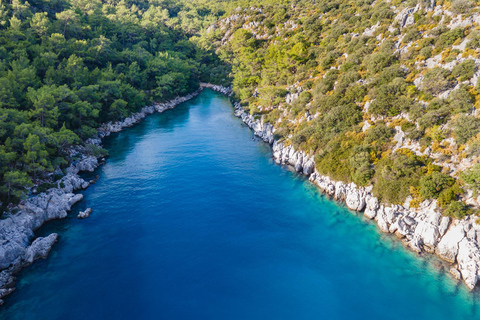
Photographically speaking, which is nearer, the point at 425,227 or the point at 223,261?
the point at 223,261

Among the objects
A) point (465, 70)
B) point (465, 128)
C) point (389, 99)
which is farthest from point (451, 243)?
point (465, 70)

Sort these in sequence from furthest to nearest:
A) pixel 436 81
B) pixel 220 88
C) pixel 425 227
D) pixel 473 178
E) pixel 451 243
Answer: pixel 220 88, pixel 436 81, pixel 425 227, pixel 473 178, pixel 451 243

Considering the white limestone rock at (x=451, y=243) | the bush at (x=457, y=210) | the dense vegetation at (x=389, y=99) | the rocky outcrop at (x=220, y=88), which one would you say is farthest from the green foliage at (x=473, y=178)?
Result: the rocky outcrop at (x=220, y=88)

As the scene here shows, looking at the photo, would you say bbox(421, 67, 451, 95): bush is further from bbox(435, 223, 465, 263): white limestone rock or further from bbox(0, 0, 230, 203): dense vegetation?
bbox(0, 0, 230, 203): dense vegetation

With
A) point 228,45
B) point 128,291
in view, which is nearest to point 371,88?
point 128,291

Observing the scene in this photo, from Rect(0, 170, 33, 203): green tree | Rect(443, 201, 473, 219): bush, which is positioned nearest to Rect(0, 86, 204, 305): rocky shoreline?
Rect(0, 170, 33, 203): green tree

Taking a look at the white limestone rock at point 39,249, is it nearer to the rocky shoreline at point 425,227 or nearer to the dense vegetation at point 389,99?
the rocky shoreline at point 425,227

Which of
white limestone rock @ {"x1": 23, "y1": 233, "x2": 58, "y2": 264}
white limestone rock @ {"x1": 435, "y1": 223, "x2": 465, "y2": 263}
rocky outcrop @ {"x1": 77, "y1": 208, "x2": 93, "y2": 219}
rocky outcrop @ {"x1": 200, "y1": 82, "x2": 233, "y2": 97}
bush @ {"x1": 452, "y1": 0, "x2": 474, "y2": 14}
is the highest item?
bush @ {"x1": 452, "y1": 0, "x2": 474, "y2": 14}

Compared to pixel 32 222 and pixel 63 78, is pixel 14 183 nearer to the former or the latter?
pixel 32 222

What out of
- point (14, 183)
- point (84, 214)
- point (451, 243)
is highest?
point (14, 183)
